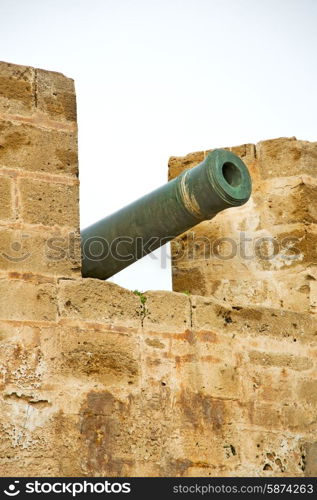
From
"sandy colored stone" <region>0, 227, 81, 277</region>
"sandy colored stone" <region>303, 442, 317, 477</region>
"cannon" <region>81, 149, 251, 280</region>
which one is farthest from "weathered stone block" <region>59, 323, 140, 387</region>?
"sandy colored stone" <region>303, 442, 317, 477</region>

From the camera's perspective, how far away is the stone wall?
21.2 feet

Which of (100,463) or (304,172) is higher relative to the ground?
(304,172)

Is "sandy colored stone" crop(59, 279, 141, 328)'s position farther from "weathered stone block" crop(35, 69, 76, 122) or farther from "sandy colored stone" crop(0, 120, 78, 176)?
"weathered stone block" crop(35, 69, 76, 122)

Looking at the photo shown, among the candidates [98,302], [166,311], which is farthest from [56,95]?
[166,311]

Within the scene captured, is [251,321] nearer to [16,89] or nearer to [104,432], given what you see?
[104,432]

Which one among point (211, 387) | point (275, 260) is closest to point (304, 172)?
point (275, 260)

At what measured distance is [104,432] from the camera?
6555 mm

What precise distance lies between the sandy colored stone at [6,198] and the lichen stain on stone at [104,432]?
3.38 ft

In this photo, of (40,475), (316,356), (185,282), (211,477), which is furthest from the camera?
(185,282)

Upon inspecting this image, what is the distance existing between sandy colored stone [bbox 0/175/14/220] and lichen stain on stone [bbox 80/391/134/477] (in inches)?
40.5

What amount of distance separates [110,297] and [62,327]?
1.07ft

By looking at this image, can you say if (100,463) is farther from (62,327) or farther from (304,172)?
(304,172)

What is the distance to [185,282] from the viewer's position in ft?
26.2

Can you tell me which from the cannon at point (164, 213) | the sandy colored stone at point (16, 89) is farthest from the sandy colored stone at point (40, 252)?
the sandy colored stone at point (16, 89)
